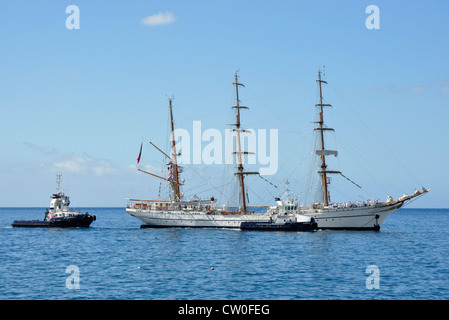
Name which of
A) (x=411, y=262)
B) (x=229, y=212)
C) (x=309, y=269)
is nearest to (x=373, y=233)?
(x=229, y=212)

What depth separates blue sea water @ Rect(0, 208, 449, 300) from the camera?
115ft

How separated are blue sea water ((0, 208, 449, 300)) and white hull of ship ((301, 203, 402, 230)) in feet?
50.6

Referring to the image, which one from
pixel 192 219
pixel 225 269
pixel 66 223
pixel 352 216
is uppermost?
pixel 352 216

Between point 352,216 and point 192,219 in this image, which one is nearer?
point 352,216

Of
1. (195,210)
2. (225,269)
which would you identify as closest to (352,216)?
(195,210)

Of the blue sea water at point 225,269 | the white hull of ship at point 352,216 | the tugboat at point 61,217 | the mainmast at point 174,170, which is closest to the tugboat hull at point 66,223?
the tugboat at point 61,217

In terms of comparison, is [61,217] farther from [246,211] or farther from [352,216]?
[352,216]

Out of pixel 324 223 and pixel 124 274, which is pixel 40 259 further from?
pixel 324 223

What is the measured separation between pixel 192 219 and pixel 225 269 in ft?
181

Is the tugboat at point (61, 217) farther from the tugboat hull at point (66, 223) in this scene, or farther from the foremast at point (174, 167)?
the foremast at point (174, 167)

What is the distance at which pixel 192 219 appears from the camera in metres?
100

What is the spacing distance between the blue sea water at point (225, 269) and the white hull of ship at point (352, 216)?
15.4 metres

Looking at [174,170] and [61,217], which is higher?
[174,170]

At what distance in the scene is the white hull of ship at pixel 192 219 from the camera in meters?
96.3
